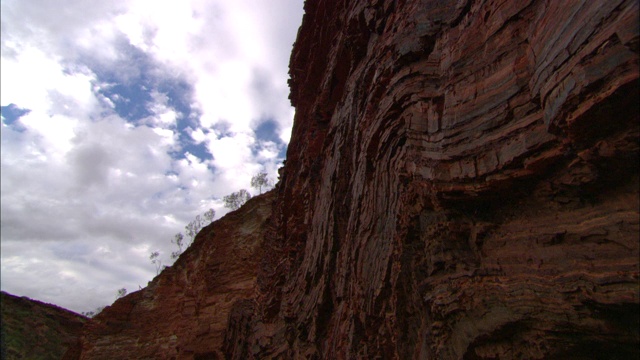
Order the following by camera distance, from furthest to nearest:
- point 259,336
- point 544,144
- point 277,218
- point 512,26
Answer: point 277,218
point 259,336
point 512,26
point 544,144

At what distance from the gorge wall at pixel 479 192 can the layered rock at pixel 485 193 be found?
2 cm

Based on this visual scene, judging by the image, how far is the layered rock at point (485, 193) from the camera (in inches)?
149

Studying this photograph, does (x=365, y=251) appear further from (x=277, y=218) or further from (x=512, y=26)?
(x=277, y=218)

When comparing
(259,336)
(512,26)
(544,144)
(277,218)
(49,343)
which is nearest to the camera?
(544,144)

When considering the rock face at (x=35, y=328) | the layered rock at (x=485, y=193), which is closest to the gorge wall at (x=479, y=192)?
the layered rock at (x=485, y=193)

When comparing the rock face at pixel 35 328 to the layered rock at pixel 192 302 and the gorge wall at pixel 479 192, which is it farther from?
the gorge wall at pixel 479 192

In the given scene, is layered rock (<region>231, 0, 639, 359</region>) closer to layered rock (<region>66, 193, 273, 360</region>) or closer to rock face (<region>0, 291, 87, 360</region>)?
layered rock (<region>66, 193, 273, 360</region>)

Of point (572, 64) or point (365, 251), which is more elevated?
point (572, 64)

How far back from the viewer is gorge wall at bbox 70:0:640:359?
380 centimetres

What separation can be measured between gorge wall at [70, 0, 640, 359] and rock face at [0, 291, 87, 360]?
35.3 m

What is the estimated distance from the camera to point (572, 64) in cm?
404

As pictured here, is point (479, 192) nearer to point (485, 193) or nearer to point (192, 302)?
point (485, 193)

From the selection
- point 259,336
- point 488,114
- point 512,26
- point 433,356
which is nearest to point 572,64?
point 488,114

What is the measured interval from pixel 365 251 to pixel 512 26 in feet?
15.0
